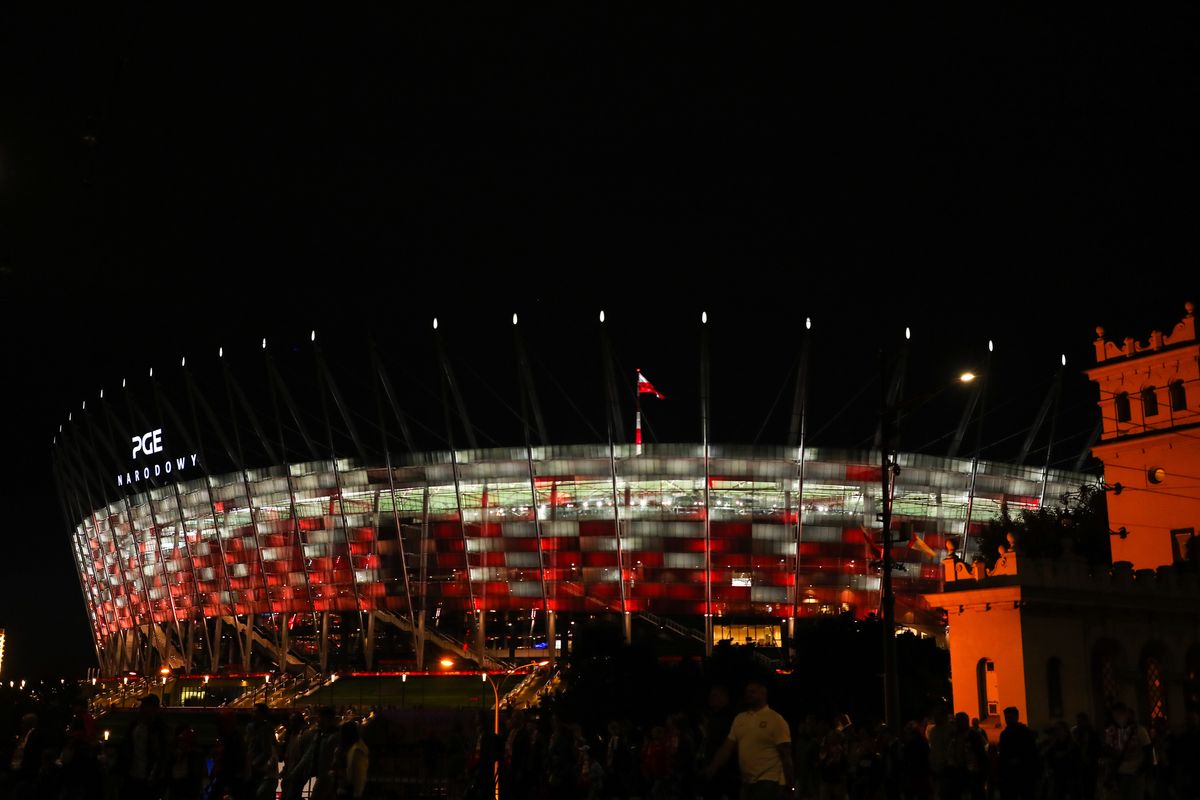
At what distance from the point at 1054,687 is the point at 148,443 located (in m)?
83.6

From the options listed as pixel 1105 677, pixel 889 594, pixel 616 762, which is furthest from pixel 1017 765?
pixel 1105 677

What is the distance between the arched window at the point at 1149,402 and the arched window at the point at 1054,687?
16425mm

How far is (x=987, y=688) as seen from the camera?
1232 inches

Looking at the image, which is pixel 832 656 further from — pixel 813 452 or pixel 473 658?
pixel 473 658

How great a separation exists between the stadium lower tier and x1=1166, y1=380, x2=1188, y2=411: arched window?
40887 millimetres

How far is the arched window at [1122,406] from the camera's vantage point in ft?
149

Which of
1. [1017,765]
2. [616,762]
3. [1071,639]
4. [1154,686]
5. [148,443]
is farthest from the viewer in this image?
[148,443]

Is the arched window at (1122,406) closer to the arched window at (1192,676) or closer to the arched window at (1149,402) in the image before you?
the arched window at (1149,402)

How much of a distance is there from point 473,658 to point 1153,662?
60462mm

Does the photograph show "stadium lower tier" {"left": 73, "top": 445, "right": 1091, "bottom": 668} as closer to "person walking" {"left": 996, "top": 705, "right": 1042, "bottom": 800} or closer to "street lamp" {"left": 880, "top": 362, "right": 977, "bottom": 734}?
"street lamp" {"left": 880, "top": 362, "right": 977, "bottom": 734}

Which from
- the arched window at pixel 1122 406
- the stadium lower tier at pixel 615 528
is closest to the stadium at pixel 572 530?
the stadium lower tier at pixel 615 528

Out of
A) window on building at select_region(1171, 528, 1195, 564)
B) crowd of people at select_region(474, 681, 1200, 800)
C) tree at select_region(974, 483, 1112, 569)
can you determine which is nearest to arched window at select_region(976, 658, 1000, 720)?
crowd of people at select_region(474, 681, 1200, 800)

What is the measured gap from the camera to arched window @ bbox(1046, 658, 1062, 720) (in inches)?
1217

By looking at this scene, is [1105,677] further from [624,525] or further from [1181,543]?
[624,525]
